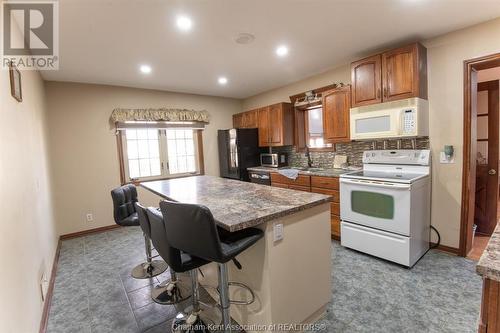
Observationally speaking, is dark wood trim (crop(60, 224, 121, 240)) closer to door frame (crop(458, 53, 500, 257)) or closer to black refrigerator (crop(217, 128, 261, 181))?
black refrigerator (crop(217, 128, 261, 181))

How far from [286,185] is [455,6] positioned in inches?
108

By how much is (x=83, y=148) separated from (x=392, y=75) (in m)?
4.55

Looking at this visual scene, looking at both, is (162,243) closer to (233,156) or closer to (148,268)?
(148,268)

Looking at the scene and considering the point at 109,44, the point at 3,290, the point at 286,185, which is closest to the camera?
the point at 3,290

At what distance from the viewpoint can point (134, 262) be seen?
9.62ft

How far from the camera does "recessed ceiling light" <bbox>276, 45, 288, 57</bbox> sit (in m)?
2.86

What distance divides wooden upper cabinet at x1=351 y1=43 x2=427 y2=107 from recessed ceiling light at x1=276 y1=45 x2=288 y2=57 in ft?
Answer: 2.93

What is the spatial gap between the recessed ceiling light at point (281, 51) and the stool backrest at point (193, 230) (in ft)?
7.57

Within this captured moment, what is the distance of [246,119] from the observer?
5203 millimetres

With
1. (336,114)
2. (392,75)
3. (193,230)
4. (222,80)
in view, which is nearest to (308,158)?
(336,114)

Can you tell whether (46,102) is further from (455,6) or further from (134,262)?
(455,6)

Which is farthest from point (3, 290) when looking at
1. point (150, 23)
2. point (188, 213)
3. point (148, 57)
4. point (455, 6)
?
point (455, 6)

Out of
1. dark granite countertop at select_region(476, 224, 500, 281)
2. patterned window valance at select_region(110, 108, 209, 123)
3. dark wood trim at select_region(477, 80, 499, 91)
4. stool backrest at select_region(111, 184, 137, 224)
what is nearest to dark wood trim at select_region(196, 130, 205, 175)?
patterned window valance at select_region(110, 108, 209, 123)

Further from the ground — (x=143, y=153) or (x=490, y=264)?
(x=143, y=153)
